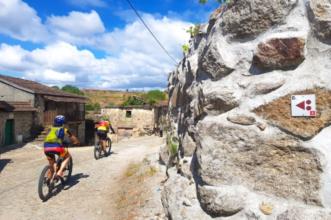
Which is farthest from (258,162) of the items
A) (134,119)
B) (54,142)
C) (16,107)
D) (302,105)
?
(134,119)

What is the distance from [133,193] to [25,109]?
1911 cm

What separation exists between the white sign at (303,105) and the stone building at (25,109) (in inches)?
803

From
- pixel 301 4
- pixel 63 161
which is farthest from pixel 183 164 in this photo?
pixel 63 161

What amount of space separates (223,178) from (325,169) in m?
0.92

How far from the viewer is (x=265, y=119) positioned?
3172mm

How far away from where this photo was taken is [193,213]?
362 centimetres

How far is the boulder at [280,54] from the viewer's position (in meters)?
3.08

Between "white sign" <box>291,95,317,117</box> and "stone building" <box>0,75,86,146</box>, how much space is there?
2040 cm

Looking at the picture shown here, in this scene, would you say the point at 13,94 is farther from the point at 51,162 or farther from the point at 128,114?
the point at 51,162

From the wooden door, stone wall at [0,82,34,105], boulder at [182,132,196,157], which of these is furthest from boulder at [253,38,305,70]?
stone wall at [0,82,34,105]

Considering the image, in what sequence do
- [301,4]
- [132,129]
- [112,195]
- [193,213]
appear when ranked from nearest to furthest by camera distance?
[301,4]
[193,213]
[112,195]
[132,129]

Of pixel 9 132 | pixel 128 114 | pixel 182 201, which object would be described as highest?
pixel 128 114

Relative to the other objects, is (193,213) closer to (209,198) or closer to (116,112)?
(209,198)

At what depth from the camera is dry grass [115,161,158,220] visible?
602 cm
